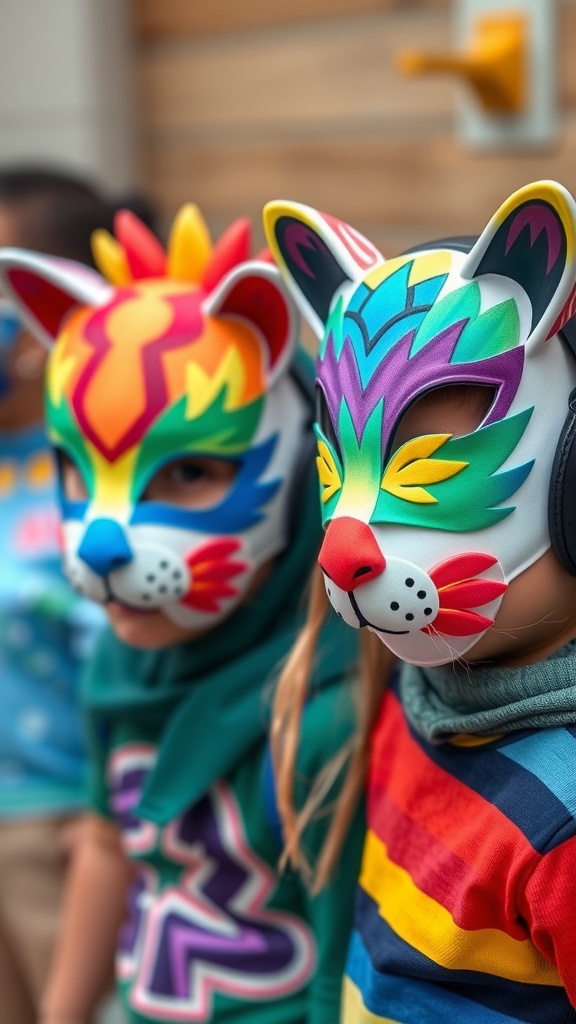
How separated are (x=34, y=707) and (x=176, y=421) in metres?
0.62

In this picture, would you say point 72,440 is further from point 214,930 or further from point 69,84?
point 69,84

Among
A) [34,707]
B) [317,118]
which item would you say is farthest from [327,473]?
[317,118]

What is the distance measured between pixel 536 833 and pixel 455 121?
1126 millimetres

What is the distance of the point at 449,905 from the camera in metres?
0.75

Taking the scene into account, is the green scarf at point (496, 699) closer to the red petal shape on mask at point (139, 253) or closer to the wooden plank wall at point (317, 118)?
the red petal shape on mask at point (139, 253)

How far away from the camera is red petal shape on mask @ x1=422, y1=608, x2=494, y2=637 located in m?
0.70

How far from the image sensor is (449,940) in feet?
2.42

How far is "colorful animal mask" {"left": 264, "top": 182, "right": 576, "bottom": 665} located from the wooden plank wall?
84 centimetres

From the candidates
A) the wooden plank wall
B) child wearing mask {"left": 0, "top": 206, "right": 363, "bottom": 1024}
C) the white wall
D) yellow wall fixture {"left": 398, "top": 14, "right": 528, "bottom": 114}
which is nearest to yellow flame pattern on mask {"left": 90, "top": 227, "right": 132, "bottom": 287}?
child wearing mask {"left": 0, "top": 206, "right": 363, "bottom": 1024}

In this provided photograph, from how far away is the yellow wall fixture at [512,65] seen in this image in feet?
4.64

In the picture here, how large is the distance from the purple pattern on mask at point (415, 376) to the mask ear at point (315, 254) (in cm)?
6

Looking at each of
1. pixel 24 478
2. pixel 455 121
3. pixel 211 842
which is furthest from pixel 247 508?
pixel 455 121

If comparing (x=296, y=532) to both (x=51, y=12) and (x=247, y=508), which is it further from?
(x=51, y=12)

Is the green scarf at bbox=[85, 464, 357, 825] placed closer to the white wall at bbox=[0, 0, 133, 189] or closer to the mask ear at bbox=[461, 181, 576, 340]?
the mask ear at bbox=[461, 181, 576, 340]
